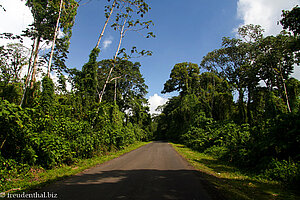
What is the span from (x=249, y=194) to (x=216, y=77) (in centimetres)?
2651

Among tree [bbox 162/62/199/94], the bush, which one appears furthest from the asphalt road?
tree [bbox 162/62/199/94]

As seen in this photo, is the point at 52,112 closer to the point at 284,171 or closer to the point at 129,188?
the point at 129,188

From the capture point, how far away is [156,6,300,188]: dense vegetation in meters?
6.99

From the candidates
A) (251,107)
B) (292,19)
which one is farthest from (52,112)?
(251,107)

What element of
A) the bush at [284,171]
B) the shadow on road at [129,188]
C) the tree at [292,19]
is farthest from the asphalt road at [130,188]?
the tree at [292,19]

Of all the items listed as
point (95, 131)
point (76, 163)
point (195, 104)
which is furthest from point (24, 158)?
point (195, 104)

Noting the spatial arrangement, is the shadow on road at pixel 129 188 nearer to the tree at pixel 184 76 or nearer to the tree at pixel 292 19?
the tree at pixel 292 19

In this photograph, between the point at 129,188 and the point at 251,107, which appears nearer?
the point at 129,188

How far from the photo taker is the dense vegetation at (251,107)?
699 centimetres

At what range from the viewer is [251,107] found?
25656 millimetres

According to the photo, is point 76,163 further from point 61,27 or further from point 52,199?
point 61,27

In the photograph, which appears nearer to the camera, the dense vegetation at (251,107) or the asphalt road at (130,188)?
the asphalt road at (130,188)

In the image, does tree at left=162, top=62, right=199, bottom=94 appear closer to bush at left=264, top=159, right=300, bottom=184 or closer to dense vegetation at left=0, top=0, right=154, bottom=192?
dense vegetation at left=0, top=0, right=154, bottom=192

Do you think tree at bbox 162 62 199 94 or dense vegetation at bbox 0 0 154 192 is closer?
dense vegetation at bbox 0 0 154 192
